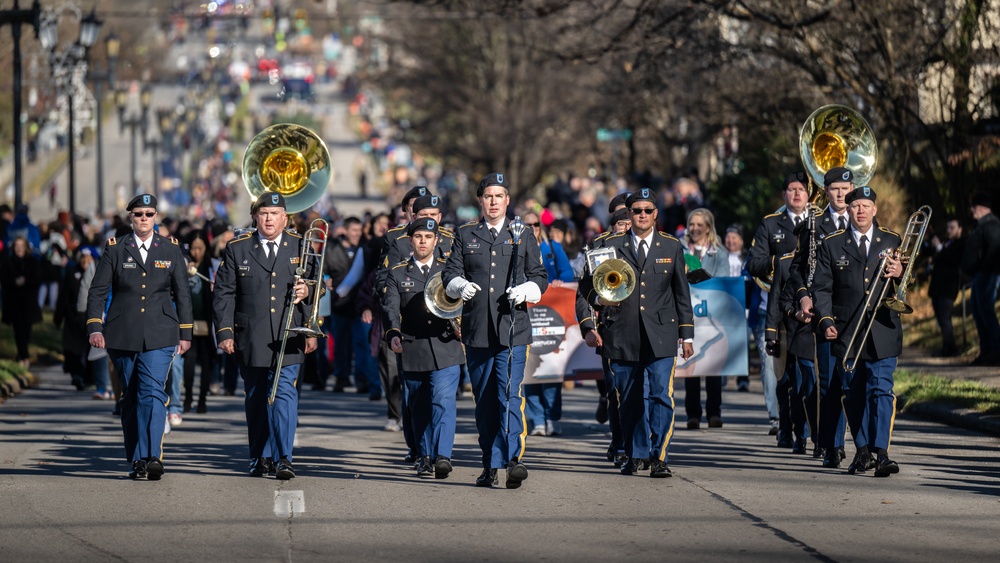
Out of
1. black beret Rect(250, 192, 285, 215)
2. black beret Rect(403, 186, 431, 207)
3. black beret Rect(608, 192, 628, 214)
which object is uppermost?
black beret Rect(403, 186, 431, 207)

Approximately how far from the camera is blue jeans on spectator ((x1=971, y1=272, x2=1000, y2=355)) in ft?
60.7

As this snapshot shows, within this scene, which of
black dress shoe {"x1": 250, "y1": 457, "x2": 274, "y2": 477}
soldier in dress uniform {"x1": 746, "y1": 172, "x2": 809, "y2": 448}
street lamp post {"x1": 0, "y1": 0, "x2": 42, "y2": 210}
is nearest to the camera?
black dress shoe {"x1": 250, "y1": 457, "x2": 274, "y2": 477}

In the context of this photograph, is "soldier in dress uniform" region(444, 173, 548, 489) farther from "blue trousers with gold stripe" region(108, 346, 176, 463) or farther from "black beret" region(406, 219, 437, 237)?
"blue trousers with gold stripe" region(108, 346, 176, 463)

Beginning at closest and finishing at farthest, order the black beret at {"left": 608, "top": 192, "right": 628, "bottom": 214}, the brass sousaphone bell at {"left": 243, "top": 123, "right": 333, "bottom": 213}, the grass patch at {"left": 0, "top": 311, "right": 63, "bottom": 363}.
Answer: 1. the black beret at {"left": 608, "top": 192, "right": 628, "bottom": 214}
2. the brass sousaphone bell at {"left": 243, "top": 123, "right": 333, "bottom": 213}
3. the grass patch at {"left": 0, "top": 311, "right": 63, "bottom": 363}

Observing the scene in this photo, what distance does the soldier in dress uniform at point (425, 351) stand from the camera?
11.5m

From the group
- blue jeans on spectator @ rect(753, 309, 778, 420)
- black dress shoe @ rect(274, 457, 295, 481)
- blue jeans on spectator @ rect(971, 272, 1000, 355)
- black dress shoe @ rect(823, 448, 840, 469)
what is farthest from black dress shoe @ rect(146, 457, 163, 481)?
blue jeans on spectator @ rect(971, 272, 1000, 355)

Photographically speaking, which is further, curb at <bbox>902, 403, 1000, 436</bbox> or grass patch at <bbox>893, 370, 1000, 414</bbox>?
grass patch at <bbox>893, 370, 1000, 414</bbox>

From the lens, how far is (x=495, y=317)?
11102mm

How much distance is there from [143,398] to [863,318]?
5.01 m

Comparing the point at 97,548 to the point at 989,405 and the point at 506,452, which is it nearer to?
the point at 506,452

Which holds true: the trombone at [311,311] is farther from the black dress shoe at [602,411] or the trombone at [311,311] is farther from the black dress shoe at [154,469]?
the black dress shoe at [602,411]

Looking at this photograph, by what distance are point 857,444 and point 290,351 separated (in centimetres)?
400

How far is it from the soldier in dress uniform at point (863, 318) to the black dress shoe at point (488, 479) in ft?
8.19

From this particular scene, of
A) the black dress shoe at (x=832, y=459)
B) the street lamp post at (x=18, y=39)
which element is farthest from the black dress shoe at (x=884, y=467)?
the street lamp post at (x=18, y=39)
